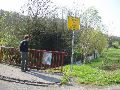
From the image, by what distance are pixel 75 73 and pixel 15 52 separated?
215 inches

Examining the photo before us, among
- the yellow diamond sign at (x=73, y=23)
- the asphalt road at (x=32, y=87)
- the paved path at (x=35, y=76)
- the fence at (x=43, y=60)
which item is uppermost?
the yellow diamond sign at (x=73, y=23)

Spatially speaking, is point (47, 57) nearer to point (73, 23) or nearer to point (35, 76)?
point (35, 76)

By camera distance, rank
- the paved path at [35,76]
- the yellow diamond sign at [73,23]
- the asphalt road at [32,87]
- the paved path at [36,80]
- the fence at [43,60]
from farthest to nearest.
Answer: the fence at [43,60] < the yellow diamond sign at [73,23] < the paved path at [35,76] < the paved path at [36,80] < the asphalt road at [32,87]

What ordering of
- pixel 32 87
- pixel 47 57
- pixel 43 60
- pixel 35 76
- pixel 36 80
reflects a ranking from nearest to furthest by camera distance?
pixel 32 87, pixel 36 80, pixel 35 76, pixel 47 57, pixel 43 60

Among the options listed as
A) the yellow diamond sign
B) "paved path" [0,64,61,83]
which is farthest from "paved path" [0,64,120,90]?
the yellow diamond sign

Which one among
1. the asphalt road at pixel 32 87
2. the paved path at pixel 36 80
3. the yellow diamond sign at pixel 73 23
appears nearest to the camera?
the asphalt road at pixel 32 87

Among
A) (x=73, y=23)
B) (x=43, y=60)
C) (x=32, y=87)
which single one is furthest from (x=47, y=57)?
(x=32, y=87)

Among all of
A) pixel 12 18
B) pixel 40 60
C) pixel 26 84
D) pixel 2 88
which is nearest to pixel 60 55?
pixel 40 60

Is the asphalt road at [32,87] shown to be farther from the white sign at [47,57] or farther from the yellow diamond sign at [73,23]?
the white sign at [47,57]

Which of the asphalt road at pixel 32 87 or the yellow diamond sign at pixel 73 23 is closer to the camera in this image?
the asphalt road at pixel 32 87

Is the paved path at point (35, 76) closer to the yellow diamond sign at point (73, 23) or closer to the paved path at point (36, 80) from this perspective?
the paved path at point (36, 80)

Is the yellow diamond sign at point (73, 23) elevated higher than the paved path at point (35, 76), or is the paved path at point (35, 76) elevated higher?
the yellow diamond sign at point (73, 23)

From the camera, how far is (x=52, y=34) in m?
31.9

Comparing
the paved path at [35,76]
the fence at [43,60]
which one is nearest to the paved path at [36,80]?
the paved path at [35,76]
